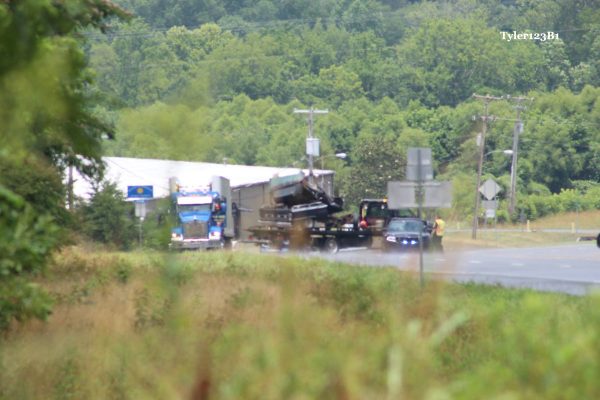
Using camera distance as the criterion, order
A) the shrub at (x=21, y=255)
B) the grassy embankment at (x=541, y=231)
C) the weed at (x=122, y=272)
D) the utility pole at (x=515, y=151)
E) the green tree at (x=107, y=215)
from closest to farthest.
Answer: the shrub at (x=21, y=255), the weed at (x=122, y=272), the green tree at (x=107, y=215), the grassy embankment at (x=541, y=231), the utility pole at (x=515, y=151)

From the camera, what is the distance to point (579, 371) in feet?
11.0

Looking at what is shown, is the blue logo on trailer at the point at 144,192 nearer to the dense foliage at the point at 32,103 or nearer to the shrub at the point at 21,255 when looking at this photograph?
the dense foliage at the point at 32,103

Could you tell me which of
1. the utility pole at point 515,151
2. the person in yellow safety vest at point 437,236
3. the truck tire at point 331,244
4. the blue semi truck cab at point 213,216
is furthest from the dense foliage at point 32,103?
the utility pole at point 515,151

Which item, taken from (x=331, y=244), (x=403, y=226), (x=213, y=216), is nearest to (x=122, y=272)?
(x=331, y=244)

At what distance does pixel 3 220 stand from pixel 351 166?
246 ft

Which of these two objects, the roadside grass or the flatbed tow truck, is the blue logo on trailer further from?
the roadside grass

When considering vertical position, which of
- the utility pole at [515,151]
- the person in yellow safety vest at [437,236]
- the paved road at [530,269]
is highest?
the utility pole at [515,151]

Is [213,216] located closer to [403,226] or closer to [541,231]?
[403,226]

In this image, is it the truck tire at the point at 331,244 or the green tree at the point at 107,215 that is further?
the truck tire at the point at 331,244

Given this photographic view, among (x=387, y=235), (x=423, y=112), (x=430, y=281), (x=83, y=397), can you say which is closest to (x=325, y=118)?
(x=423, y=112)

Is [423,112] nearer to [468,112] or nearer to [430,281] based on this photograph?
[468,112]

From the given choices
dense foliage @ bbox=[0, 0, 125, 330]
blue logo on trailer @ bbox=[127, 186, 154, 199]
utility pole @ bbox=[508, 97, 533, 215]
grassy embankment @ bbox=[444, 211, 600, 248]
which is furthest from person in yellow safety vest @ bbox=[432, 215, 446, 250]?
utility pole @ bbox=[508, 97, 533, 215]

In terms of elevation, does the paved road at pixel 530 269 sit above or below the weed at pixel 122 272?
below

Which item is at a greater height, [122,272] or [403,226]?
[403,226]
